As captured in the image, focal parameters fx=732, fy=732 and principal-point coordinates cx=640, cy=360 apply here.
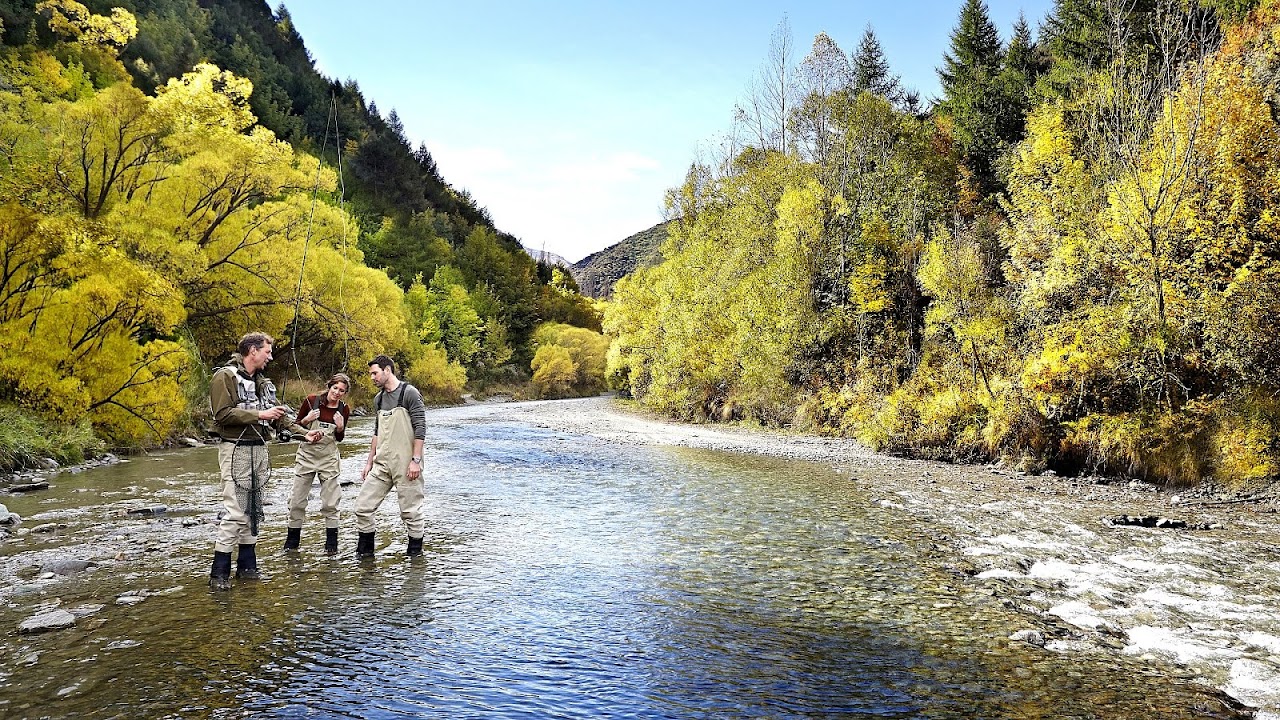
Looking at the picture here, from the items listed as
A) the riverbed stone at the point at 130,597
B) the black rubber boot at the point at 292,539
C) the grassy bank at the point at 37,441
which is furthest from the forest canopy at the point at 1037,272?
the grassy bank at the point at 37,441

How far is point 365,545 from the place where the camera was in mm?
8750

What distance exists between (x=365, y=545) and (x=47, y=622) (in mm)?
3122

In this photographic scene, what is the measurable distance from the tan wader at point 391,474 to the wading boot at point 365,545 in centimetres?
7

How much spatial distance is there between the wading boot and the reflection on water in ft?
0.95

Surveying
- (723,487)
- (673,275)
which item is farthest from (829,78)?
(723,487)

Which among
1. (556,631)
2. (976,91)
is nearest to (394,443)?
(556,631)

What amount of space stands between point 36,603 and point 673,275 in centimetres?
3661

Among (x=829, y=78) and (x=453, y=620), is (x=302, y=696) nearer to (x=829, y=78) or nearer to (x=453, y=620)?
(x=453, y=620)

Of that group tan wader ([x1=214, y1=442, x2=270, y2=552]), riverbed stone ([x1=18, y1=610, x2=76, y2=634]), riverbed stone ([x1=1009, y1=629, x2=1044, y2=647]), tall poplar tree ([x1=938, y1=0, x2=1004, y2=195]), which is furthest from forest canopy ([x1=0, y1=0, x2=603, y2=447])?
tall poplar tree ([x1=938, y1=0, x2=1004, y2=195])

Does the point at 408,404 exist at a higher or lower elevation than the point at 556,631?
higher

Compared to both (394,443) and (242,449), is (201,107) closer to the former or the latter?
(394,443)

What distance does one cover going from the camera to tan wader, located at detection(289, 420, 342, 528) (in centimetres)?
891

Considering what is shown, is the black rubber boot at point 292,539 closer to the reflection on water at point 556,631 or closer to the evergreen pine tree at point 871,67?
the reflection on water at point 556,631

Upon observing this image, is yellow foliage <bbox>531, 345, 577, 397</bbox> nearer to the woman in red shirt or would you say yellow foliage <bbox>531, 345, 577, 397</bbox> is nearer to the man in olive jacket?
the woman in red shirt
